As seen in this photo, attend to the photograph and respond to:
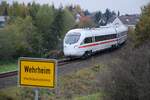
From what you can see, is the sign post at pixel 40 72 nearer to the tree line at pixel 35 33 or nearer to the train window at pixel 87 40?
the train window at pixel 87 40

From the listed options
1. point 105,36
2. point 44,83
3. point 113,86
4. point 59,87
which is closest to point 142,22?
point 105,36

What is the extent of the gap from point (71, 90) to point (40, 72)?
52.8 ft

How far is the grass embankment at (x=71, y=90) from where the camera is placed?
17670mm

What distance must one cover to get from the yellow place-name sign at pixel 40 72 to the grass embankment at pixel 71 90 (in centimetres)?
1063

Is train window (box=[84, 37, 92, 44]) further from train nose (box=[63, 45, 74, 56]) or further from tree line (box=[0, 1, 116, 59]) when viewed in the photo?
tree line (box=[0, 1, 116, 59])

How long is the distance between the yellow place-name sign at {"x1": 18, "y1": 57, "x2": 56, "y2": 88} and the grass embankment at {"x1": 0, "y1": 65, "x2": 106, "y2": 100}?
34.9 feet

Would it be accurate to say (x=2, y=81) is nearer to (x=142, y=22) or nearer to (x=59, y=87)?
(x=59, y=87)

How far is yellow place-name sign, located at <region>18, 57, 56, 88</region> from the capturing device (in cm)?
511

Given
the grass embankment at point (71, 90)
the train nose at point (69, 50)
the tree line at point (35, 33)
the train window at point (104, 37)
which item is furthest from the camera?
the tree line at point (35, 33)

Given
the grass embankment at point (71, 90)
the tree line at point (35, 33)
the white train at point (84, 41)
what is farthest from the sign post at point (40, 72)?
the tree line at point (35, 33)

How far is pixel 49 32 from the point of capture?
168 feet

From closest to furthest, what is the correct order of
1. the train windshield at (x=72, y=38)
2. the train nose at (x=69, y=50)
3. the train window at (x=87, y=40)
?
1. the train nose at (x=69, y=50)
2. the train windshield at (x=72, y=38)
3. the train window at (x=87, y=40)

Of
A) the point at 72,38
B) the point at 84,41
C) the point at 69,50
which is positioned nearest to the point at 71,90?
the point at 69,50

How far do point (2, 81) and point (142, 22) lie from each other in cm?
1456
